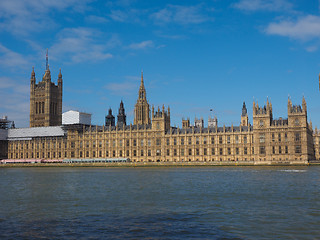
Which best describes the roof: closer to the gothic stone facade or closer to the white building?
the gothic stone facade

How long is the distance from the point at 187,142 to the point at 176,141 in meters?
4.68

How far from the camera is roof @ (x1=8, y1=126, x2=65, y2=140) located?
187125 mm

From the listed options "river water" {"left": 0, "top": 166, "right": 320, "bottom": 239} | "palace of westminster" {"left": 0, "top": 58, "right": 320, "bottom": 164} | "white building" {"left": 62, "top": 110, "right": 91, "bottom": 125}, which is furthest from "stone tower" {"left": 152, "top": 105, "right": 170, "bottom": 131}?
"river water" {"left": 0, "top": 166, "right": 320, "bottom": 239}

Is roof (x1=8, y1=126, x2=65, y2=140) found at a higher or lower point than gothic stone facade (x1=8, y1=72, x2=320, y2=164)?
higher

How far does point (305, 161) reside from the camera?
134250 millimetres

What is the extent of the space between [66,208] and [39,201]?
671 centimetres

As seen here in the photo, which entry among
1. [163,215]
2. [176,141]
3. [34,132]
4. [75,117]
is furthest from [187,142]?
[163,215]

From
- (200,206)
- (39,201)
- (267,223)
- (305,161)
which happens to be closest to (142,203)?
(200,206)

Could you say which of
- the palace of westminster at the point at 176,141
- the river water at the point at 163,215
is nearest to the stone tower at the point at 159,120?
the palace of westminster at the point at 176,141

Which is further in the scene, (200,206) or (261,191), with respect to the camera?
(261,191)

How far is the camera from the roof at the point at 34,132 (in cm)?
18712

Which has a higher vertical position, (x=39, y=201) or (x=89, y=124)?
(x=89, y=124)

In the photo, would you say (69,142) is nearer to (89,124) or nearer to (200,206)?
(89,124)

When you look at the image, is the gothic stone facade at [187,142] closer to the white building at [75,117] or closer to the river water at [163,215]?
the white building at [75,117]
